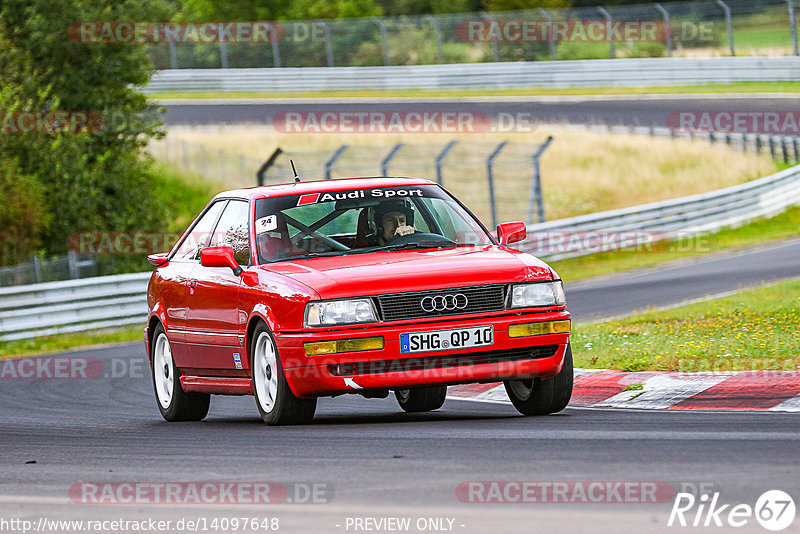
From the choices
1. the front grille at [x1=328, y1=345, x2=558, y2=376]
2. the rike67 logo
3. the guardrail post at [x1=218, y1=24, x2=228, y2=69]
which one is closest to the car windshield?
the front grille at [x1=328, y1=345, x2=558, y2=376]

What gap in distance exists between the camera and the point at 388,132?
38281mm

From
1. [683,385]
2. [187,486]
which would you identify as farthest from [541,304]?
[187,486]

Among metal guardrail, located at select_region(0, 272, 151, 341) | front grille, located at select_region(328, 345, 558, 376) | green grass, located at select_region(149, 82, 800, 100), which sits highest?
front grille, located at select_region(328, 345, 558, 376)

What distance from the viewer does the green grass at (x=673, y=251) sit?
965 inches

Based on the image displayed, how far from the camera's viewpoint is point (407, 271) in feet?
27.3

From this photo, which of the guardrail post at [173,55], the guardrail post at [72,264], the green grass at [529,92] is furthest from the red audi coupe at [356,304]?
the guardrail post at [173,55]

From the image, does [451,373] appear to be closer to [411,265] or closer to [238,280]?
[411,265]

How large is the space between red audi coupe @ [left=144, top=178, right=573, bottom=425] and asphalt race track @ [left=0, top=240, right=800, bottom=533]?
0.97 feet

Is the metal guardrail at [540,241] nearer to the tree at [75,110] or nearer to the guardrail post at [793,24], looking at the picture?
the tree at [75,110]

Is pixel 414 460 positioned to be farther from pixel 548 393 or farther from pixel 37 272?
pixel 37 272

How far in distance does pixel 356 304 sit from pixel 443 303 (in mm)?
516

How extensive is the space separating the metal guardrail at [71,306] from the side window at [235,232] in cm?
1278

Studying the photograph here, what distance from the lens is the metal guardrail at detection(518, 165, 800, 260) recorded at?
25.3 m

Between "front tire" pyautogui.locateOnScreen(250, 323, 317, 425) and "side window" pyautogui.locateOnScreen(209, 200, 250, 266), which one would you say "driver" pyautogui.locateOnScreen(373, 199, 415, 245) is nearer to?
"side window" pyautogui.locateOnScreen(209, 200, 250, 266)
